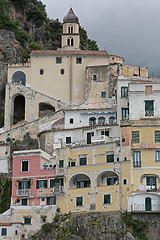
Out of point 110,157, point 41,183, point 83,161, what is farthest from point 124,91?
point 41,183

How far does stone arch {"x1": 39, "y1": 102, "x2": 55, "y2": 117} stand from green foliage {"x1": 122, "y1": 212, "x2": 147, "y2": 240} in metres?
23.2

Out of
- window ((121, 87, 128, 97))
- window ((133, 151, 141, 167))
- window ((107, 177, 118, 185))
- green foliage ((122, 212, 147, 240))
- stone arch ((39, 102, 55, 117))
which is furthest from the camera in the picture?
stone arch ((39, 102, 55, 117))

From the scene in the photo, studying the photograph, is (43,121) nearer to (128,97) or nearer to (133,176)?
(128,97)

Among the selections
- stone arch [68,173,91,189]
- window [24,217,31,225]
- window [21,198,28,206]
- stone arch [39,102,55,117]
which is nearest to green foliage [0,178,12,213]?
window [21,198,28,206]

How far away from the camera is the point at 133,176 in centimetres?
6388

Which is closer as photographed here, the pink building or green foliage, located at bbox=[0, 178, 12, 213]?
the pink building

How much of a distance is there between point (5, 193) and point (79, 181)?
911cm

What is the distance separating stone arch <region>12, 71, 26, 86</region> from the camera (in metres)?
84.1

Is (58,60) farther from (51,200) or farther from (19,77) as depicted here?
(51,200)

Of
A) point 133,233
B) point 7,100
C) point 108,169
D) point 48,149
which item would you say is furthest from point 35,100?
point 133,233

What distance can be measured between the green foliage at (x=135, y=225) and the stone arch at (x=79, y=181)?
6289mm

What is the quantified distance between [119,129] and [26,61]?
26.5 meters

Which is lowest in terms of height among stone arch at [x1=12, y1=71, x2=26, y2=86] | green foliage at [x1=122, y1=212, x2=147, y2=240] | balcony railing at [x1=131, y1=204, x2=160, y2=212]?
green foliage at [x1=122, y1=212, x2=147, y2=240]

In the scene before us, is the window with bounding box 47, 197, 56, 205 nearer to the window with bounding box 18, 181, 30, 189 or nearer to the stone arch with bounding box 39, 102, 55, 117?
the window with bounding box 18, 181, 30, 189
